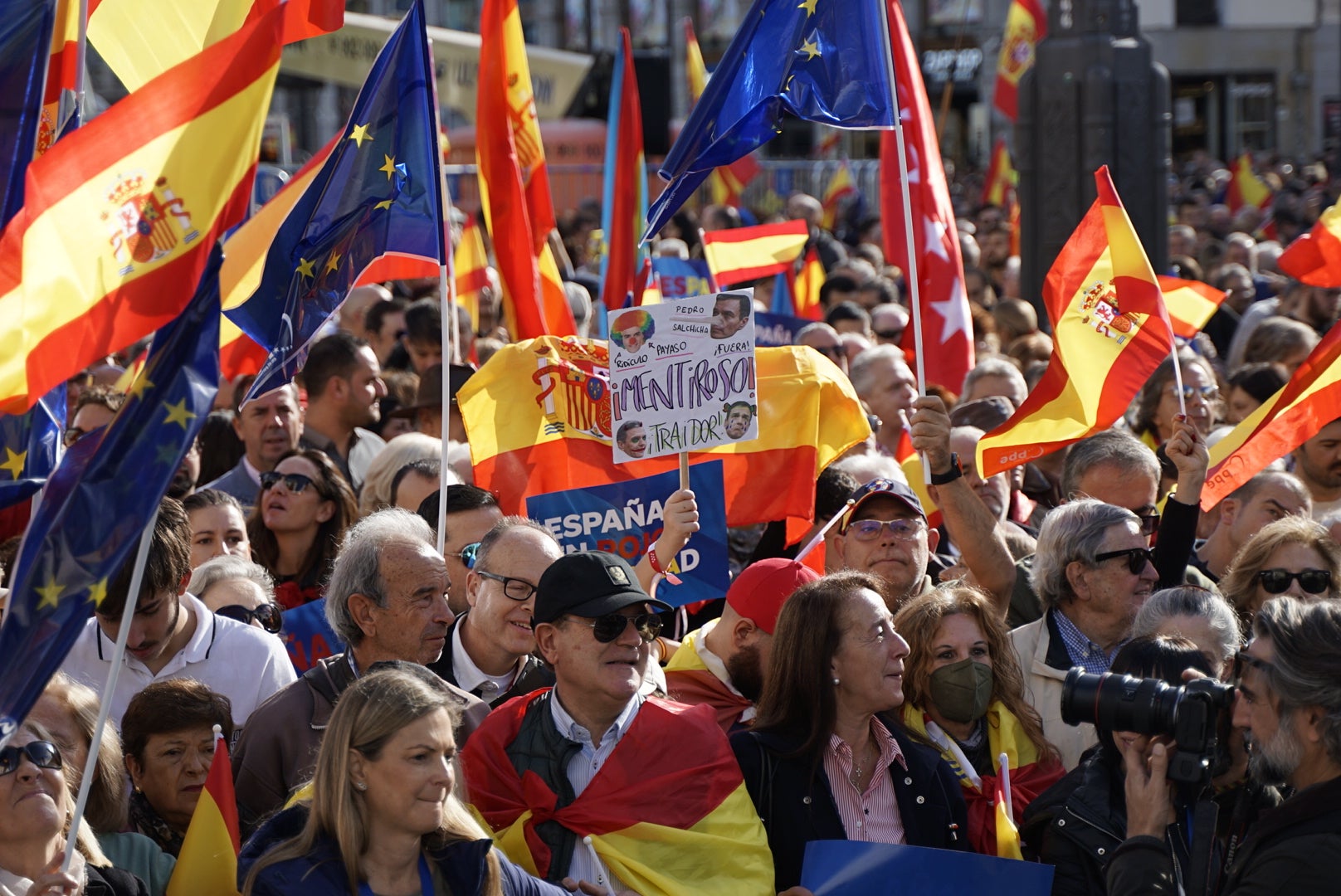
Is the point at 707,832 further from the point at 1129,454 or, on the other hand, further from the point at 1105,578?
the point at 1129,454

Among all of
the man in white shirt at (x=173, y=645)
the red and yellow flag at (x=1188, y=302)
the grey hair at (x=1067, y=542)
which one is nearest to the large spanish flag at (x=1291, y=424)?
the grey hair at (x=1067, y=542)

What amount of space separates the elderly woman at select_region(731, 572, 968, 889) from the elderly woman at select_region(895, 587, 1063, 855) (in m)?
0.18

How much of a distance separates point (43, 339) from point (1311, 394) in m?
3.95

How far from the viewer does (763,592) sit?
4609 millimetres

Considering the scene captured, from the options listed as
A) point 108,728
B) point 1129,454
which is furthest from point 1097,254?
point 108,728

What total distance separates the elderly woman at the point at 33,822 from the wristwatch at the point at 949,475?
2.50 metres

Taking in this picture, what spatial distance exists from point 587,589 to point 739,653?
2.55 feet

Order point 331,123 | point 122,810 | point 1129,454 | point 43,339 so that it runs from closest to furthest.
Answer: point 43,339 → point 122,810 → point 1129,454 → point 331,123

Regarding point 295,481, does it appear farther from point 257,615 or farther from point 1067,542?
point 1067,542

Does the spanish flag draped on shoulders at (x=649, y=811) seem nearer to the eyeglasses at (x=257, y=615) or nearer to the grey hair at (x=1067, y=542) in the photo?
the eyeglasses at (x=257, y=615)

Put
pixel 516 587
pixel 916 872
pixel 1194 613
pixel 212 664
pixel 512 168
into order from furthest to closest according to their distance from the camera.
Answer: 1. pixel 512 168
2. pixel 212 664
3. pixel 516 587
4. pixel 1194 613
5. pixel 916 872

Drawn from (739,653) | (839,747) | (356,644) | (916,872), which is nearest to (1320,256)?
(739,653)

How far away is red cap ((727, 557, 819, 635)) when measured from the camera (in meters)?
4.59

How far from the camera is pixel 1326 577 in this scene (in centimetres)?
497
